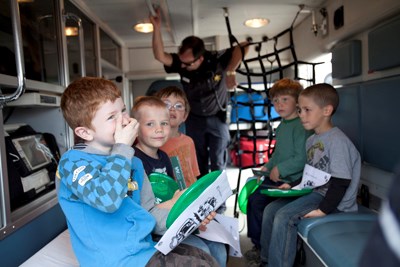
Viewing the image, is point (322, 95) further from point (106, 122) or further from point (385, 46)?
point (106, 122)

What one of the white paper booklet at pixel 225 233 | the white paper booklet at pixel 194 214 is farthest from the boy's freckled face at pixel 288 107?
the white paper booklet at pixel 194 214

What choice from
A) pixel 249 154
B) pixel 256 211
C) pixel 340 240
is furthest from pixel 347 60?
pixel 249 154

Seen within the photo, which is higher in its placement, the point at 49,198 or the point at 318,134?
the point at 318,134

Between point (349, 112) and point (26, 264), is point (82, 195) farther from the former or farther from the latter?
point (349, 112)

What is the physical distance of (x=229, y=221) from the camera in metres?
1.70

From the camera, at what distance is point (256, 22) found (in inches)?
159

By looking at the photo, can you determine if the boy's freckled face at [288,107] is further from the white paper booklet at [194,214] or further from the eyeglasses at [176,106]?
the white paper booklet at [194,214]

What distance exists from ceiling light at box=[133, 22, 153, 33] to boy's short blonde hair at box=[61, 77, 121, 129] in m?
2.85

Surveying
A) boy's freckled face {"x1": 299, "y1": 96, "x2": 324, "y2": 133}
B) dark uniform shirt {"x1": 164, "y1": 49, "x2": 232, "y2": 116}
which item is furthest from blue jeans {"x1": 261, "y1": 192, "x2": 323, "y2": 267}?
dark uniform shirt {"x1": 164, "y1": 49, "x2": 232, "y2": 116}

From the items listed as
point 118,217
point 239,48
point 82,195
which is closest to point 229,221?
point 118,217

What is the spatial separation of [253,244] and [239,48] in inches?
67.3

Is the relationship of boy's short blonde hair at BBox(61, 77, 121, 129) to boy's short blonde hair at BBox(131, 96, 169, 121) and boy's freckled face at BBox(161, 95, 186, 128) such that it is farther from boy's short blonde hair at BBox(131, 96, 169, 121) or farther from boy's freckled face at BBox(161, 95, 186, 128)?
boy's freckled face at BBox(161, 95, 186, 128)

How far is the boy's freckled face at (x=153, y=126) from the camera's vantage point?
5.22 ft

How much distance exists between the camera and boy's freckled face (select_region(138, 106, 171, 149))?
1.59 m
